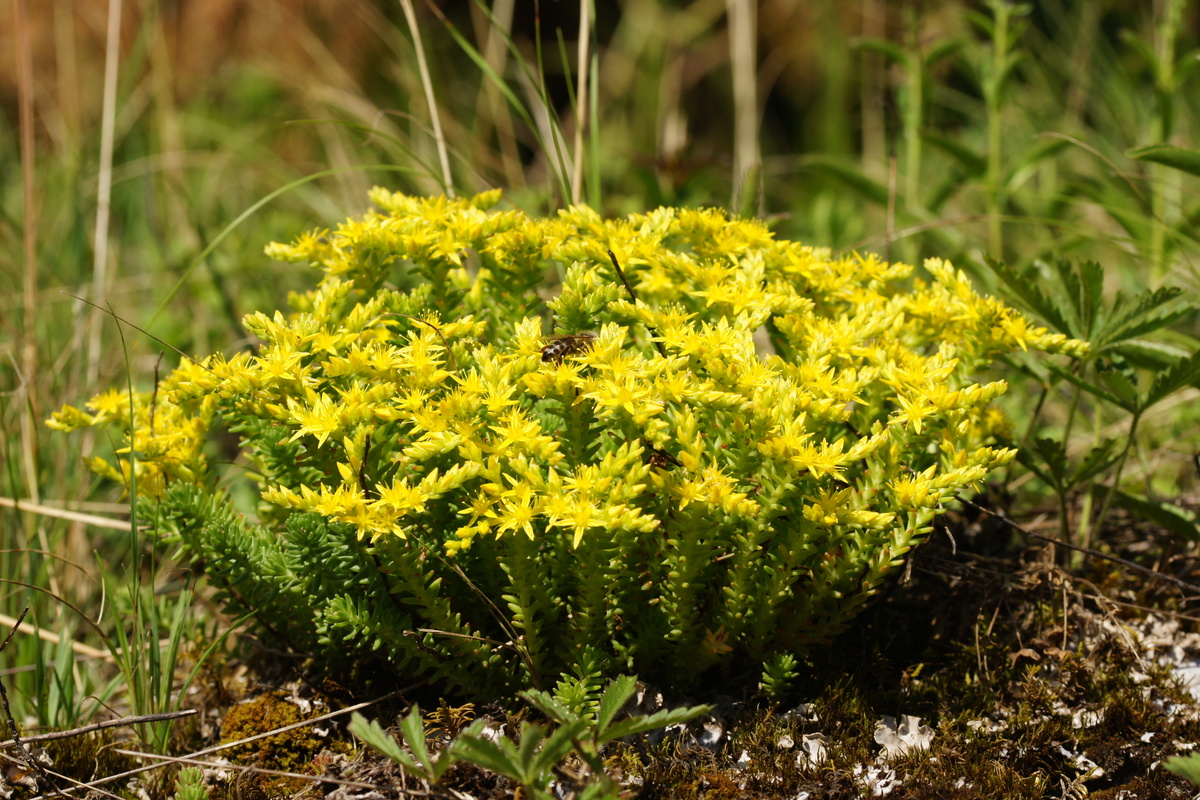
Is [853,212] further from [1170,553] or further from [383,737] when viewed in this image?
[383,737]

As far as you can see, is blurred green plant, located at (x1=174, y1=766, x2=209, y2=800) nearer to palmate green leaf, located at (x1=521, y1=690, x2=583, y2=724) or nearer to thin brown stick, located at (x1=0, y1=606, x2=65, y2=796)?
thin brown stick, located at (x1=0, y1=606, x2=65, y2=796)

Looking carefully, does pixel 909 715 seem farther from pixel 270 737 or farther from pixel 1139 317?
pixel 270 737

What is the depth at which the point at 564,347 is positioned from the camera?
1672 millimetres

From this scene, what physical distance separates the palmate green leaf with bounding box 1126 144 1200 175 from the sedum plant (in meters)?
0.48

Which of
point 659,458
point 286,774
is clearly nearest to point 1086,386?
point 659,458

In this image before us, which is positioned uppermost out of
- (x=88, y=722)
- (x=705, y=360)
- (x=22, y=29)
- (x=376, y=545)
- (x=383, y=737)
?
(x=22, y=29)

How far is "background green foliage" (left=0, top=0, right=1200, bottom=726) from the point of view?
2.45m

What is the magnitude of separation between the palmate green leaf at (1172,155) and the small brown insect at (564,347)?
120 cm

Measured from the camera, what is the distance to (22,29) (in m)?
2.75

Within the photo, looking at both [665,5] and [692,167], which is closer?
[692,167]

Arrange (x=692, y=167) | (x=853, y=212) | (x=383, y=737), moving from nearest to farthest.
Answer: (x=383, y=737) → (x=692, y=167) → (x=853, y=212)

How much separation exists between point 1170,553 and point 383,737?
5.75 ft

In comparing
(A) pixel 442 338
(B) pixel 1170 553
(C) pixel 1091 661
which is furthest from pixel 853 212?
(A) pixel 442 338

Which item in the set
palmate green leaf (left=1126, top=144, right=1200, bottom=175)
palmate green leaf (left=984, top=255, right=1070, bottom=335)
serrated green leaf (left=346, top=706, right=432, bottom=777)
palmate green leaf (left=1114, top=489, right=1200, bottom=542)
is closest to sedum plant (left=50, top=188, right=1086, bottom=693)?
palmate green leaf (left=984, top=255, right=1070, bottom=335)
